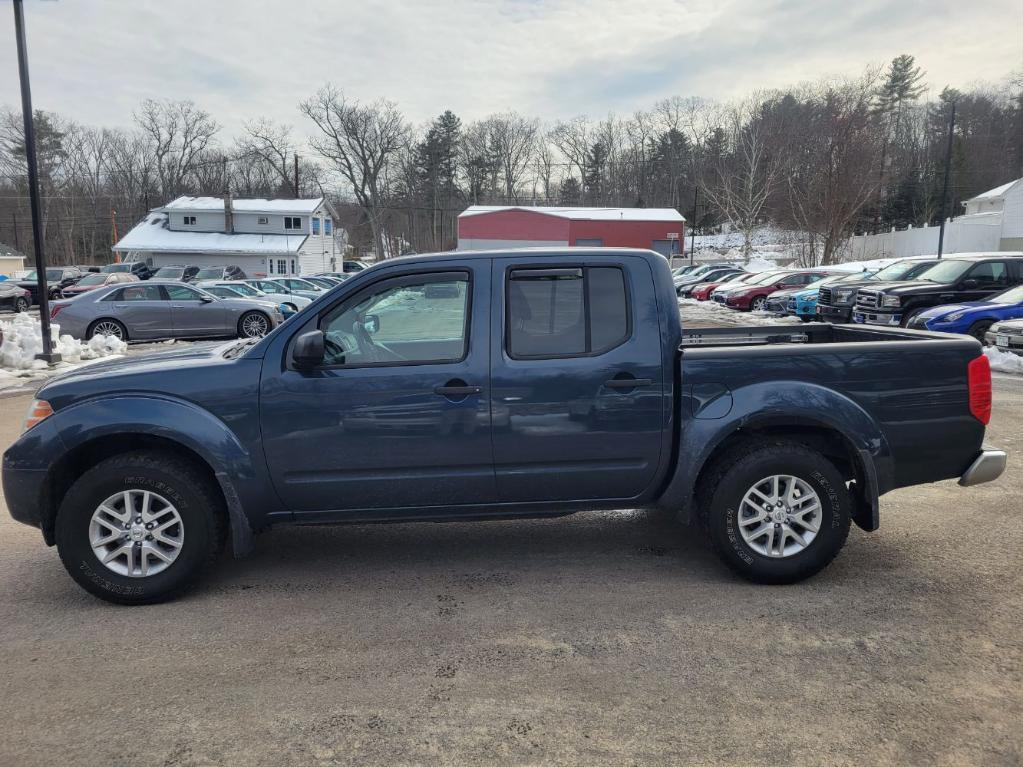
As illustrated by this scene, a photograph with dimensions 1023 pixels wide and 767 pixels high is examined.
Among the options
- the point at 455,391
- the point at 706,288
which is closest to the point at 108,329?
the point at 455,391

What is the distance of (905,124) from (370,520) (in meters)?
93.1

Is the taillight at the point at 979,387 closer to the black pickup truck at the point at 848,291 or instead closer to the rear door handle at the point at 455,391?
the rear door handle at the point at 455,391

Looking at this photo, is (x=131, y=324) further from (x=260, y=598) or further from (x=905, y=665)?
(x=905, y=665)

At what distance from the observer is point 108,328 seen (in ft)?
54.0

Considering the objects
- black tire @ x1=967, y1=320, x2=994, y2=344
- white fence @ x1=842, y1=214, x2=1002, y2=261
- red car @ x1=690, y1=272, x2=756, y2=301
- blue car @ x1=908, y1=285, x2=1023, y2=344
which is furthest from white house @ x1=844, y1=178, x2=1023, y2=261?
black tire @ x1=967, y1=320, x2=994, y2=344

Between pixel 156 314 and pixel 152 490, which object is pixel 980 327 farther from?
pixel 156 314

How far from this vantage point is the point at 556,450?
13.3ft

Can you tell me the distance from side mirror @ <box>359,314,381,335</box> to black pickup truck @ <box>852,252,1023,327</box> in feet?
46.1

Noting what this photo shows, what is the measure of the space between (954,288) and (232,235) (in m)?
51.6

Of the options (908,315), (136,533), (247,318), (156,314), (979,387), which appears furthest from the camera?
(247,318)

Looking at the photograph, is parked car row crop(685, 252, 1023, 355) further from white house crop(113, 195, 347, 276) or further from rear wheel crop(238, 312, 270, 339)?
white house crop(113, 195, 347, 276)

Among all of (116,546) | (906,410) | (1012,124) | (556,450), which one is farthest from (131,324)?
(1012,124)

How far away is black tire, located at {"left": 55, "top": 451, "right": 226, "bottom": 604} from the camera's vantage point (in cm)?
389

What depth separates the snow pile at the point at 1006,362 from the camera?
12.2 m
